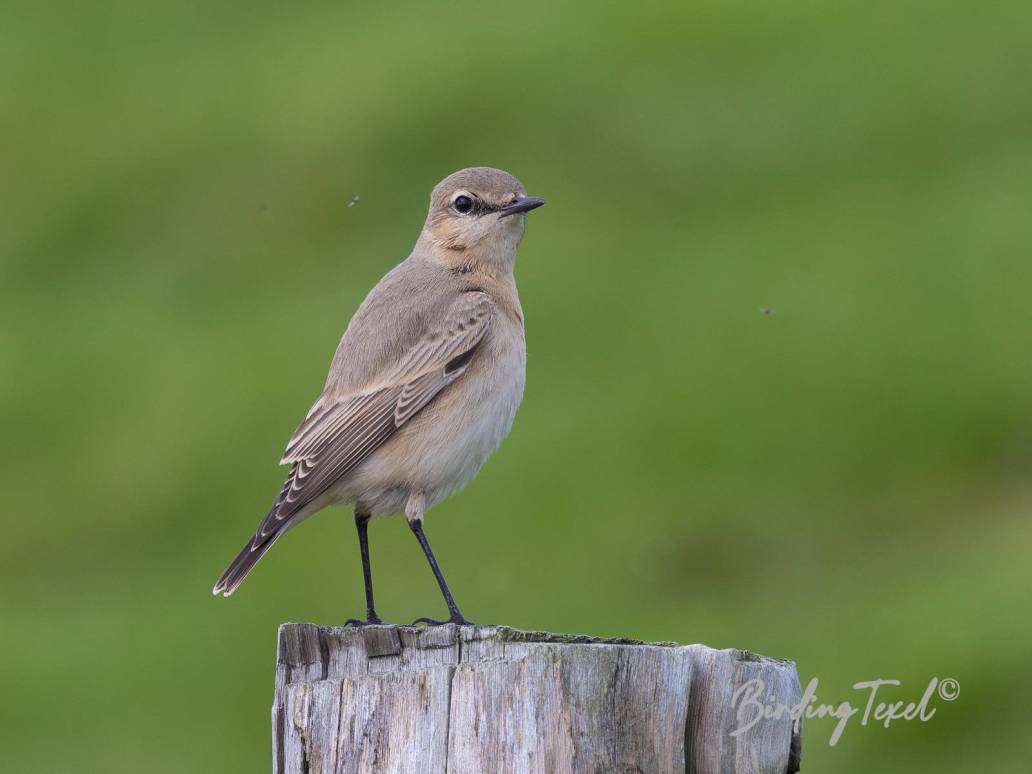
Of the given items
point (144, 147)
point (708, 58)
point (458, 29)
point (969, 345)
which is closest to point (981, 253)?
point (969, 345)

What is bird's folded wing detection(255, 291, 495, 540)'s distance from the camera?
8.55 m

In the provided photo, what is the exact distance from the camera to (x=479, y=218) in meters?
9.54

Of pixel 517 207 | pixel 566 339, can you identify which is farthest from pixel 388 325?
pixel 566 339

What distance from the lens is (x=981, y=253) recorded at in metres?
18.6

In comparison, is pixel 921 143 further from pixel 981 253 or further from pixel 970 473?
pixel 970 473

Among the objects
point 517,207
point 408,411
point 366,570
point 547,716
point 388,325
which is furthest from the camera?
point 517,207

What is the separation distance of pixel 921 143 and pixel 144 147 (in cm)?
1079

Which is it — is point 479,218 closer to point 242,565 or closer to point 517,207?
point 517,207

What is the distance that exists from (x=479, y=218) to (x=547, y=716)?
4.83 meters

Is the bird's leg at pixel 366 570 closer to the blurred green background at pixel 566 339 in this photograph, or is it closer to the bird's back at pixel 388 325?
the bird's back at pixel 388 325

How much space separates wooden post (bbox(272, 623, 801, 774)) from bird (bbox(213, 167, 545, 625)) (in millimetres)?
2736

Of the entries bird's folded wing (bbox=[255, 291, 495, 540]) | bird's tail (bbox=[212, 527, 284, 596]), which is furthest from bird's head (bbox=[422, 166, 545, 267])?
bird's tail (bbox=[212, 527, 284, 596])

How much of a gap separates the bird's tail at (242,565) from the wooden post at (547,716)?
2.10 meters

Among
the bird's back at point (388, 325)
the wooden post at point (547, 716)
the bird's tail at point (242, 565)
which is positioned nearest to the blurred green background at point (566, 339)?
the bird's back at point (388, 325)
